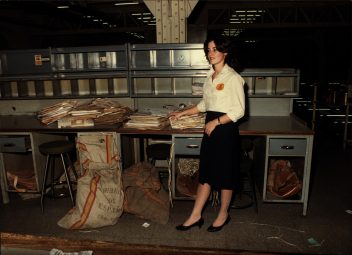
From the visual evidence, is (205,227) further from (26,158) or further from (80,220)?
(26,158)

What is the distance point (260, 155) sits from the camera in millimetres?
3164

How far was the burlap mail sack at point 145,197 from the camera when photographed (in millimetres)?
2936

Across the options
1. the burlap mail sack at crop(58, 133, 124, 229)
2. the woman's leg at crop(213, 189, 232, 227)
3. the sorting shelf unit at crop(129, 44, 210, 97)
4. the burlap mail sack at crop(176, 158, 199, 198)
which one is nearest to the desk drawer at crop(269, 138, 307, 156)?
the woman's leg at crop(213, 189, 232, 227)

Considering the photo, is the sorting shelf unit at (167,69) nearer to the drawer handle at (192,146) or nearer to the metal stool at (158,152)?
the metal stool at (158,152)

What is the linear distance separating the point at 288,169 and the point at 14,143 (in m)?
2.84

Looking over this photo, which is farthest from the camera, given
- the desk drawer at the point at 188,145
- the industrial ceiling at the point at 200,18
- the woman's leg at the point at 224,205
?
the industrial ceiling at the point at 200,18

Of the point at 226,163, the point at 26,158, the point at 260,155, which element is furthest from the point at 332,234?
the point at 26,158

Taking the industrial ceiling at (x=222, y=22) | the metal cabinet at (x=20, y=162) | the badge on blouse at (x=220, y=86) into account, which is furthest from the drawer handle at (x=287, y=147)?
the industrial ceiling at (x=222, y=22)

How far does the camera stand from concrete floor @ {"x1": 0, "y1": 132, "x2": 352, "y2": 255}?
257 centimetres

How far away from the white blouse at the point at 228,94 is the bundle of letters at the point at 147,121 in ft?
2.22

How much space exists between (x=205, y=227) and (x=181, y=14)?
2.50m

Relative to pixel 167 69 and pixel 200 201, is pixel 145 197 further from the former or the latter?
pixel 167 69

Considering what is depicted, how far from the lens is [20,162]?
3.57 meters

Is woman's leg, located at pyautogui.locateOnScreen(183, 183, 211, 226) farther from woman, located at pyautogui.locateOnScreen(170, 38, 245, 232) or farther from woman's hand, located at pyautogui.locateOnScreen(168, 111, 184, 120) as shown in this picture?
woman's hand, located at pyautogui.locateOnScreen(168, 111, 184, 120)
